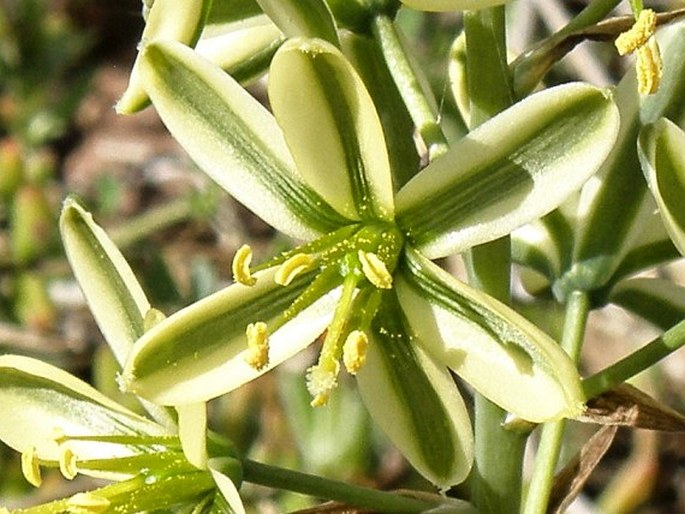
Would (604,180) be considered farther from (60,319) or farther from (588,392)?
(60,319)

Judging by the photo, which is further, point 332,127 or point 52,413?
point 52,413

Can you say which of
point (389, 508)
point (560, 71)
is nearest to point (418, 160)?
point (389, 508)

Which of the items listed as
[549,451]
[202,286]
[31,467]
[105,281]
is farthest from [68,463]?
[202,286]

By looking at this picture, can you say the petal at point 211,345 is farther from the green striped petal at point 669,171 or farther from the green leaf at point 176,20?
the green striped petal at point 669,171

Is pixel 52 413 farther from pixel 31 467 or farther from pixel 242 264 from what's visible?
pixel 242 264

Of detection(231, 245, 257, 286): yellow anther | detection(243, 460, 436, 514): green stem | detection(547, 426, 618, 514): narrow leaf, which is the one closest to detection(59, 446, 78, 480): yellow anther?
detection(243, 460, 436, 514): green stem

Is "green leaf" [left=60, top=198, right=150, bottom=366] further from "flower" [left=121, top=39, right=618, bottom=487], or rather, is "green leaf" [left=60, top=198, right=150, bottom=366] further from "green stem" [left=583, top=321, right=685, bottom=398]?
"green stem" [left=583, top=321, right=685, bottom=398]
